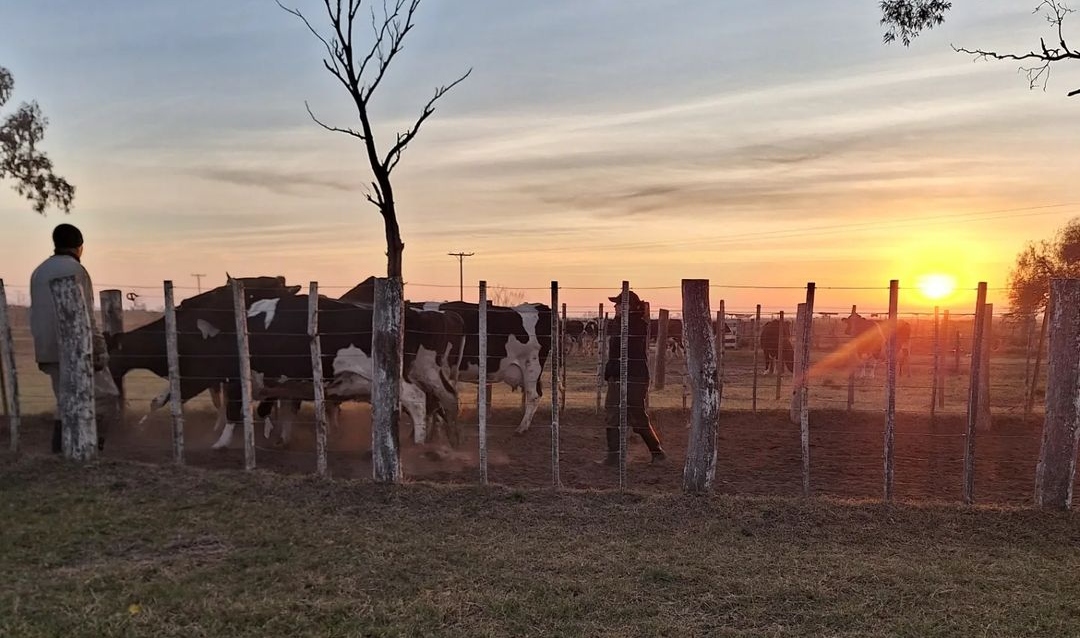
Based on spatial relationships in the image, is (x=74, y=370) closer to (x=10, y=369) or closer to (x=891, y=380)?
(x=10, y=369)

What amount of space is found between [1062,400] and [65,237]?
9545mm

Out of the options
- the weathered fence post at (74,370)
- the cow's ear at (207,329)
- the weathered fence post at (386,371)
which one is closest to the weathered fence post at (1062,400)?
the weathered fence post at (386,371)

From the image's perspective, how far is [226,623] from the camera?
12.8ft

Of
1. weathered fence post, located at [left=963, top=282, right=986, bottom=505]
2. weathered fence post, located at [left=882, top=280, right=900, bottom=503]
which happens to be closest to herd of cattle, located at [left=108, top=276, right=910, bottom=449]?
weathered fence post, located at [left=882, top=280, right=900, bottom=503]

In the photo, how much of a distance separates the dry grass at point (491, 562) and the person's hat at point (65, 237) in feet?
7.24

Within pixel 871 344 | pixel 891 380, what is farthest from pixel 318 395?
pixel 871 344

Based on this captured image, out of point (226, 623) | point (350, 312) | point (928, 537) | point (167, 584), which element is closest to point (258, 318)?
point (350, 312)

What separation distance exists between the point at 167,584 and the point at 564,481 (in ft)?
13.9

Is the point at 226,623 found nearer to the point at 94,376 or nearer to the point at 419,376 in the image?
the point at 94,376

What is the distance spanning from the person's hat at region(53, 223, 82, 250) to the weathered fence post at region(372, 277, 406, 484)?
10.7ft

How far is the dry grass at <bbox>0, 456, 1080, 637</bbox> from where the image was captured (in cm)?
403

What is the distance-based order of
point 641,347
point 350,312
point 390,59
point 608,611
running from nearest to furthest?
point 608,611 → point 641,347 → point 350,312 → point 390,59

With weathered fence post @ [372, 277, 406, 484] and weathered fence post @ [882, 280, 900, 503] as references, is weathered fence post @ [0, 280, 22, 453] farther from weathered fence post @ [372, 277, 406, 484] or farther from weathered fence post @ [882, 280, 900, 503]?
weathered fence post @ [882, 280, 900, 503]

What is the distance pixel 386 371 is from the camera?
6.94 meters
